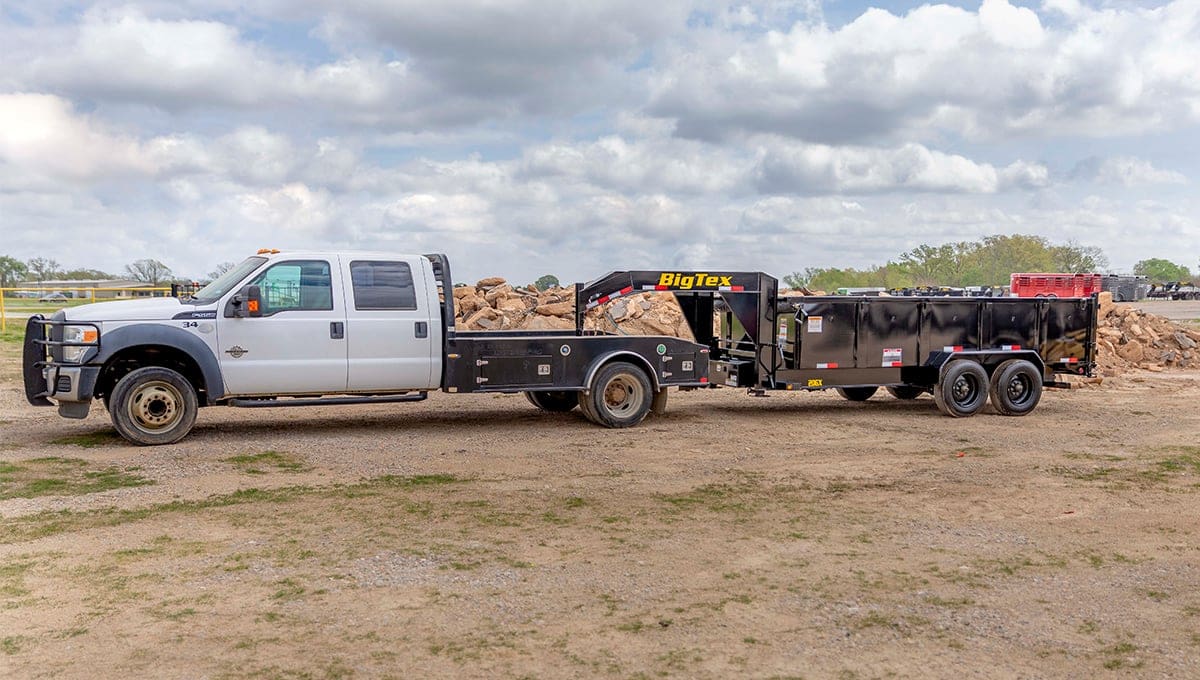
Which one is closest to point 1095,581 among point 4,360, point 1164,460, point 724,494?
point 724,494

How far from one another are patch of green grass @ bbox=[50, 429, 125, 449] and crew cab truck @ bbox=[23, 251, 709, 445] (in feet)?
→ 1.44

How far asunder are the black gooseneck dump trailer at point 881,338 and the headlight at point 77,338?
239 inches

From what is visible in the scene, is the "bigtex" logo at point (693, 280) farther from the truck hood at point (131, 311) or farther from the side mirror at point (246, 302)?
the truck hood at point (131, 311)

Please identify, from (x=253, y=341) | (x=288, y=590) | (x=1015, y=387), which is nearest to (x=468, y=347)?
(x=253, y=341)

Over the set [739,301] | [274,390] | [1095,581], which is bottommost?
[1095,581]

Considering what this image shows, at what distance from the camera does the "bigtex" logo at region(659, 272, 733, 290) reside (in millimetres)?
13906

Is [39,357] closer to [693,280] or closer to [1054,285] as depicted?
[693,280]

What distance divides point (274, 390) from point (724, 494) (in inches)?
216

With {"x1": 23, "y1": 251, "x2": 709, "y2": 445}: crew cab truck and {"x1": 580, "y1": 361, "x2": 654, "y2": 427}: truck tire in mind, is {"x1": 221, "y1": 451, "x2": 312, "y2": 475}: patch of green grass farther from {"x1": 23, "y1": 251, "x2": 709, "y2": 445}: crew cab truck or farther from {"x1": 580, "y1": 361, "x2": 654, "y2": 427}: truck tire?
{"x1": 580, "y1": 361, "x2": 654, "y2": 427}: truck tire

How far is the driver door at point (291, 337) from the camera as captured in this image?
1136 cm

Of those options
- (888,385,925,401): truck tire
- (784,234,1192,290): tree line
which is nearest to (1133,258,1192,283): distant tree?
(784,234,1192,290): tree line

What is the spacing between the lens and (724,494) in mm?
9133

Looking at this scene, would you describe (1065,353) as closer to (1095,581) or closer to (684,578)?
(1095,581)

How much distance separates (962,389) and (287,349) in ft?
31.7
